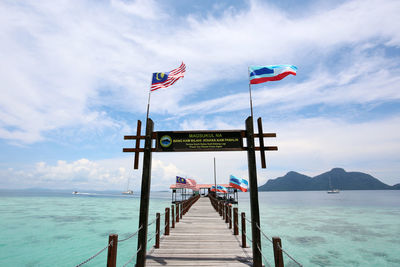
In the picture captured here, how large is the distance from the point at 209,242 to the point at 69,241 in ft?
57.5

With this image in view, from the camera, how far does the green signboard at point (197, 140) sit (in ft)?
22.7

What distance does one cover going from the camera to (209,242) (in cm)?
896

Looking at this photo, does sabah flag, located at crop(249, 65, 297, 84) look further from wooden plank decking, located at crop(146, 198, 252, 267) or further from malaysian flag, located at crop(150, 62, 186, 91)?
wooden plank decking, located at crop(146, 198, 252, 267)

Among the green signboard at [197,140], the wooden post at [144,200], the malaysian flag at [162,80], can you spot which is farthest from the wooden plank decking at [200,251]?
the malaysian flag at [162,80]

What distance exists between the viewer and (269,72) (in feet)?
24.1

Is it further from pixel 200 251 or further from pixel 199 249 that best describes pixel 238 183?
pixel 200 251

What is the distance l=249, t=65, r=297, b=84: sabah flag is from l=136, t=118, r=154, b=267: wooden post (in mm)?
4079

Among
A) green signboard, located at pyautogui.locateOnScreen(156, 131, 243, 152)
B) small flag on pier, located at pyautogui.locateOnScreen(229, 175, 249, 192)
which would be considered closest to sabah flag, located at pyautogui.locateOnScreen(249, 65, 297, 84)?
green signboard, located at pyautogui.locateOnScreen(156, 131, 243, 152)

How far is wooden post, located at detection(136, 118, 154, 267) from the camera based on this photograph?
620 cm

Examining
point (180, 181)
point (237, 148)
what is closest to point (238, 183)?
point (180, 181)

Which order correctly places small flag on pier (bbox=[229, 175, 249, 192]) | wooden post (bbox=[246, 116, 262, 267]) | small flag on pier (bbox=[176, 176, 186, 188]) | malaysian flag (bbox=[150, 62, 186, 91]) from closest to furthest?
wooden post (bbox=[246, 116, 262, 267]) → malaysian flag (bbox=[150, 62, 186, 91]) → small flag on pier (bbox=[229, 175, 249, 192]) → small flag on pier (bbox=[176, 176, 186, 188])

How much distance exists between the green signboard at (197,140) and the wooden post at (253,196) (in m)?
0.39

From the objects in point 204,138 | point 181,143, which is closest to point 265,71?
point 204,138

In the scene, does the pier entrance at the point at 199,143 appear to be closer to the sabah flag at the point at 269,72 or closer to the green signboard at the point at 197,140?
the green signboard at the point at 197,140
